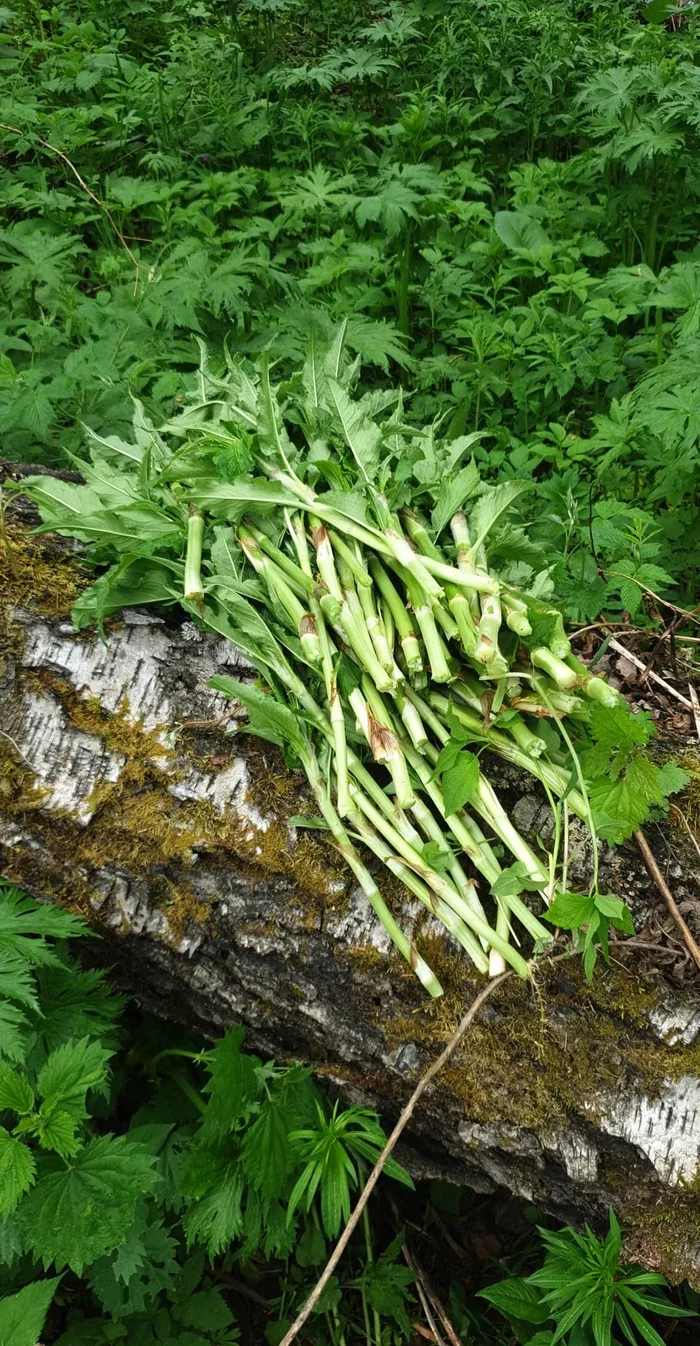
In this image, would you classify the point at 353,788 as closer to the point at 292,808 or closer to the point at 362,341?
the point at 292,808

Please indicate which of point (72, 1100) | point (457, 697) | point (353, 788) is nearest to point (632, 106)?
point (457, 697)

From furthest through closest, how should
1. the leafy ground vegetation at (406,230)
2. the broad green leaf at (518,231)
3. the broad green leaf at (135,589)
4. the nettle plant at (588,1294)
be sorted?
the broad green leaf at (518,231) < the leafy ground vegetation at (406,230) < the broad green leaf at (135,589) < the nettle plant at (588,1294)

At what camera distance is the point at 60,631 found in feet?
7.21

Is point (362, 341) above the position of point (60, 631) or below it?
above

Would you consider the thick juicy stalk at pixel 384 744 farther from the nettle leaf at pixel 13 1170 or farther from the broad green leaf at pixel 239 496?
the nettle leaf at pixel 13 1170

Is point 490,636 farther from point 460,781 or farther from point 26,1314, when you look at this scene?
point 26,1314

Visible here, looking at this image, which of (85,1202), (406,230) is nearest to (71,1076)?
(85,1202)

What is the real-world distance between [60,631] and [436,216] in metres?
3.45

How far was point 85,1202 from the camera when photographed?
1708mm

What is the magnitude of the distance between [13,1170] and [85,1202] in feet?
0.54

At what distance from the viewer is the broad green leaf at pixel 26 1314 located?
1.52 m

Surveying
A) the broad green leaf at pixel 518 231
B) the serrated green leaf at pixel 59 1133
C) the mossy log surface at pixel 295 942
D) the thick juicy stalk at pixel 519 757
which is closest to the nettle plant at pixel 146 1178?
the serrated green leaf at pixel 59 1133

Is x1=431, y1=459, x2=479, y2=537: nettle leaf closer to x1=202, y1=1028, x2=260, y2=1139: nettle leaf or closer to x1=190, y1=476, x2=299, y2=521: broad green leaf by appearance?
x1=190, y1=476, x2=299, y2=521: broad green leaf

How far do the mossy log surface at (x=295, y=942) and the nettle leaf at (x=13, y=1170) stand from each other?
1.43 feet
